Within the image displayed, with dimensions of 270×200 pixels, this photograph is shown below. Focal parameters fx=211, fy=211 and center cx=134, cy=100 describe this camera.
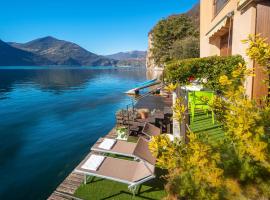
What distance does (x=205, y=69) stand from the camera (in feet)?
36.5

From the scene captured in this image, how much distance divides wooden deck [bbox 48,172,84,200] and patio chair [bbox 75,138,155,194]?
2.07 feet

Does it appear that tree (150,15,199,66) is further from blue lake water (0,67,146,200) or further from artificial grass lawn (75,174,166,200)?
artificial grass lawn (75,174,166,200)

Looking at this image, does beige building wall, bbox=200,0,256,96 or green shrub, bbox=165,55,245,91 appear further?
green shrub, bbox=165,55,245,91

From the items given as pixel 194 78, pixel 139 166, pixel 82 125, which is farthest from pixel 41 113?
pixel 139 166

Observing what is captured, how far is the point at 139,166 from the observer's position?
19.9 feet

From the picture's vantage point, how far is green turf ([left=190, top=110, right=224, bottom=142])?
291 inches

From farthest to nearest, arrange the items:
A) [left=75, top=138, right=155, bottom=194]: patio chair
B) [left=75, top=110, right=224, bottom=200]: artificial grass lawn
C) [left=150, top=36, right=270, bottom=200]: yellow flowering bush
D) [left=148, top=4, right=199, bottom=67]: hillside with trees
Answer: [left=148, top=4, right=199, bottom=67]: hillside with trees → [left=75, top=110, right=224, bottom=200]: artificial grass lawn → [left=75, top=138, right=155, bottom=194]: patio chair → [left=150, top=36, right=270, bottom=200]: yellow flowering bush

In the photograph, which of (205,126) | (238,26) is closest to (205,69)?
(238,26)

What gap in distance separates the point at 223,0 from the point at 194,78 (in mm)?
6580

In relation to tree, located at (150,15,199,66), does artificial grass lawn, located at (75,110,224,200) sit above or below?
below

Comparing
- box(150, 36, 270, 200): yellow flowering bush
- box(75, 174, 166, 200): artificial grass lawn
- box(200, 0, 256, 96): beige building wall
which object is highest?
box(200, 0, 256, 96): beige building wall

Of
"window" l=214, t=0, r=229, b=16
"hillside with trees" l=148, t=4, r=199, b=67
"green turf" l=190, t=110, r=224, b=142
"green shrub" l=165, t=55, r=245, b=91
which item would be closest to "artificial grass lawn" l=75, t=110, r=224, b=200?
"green turf" l=190, t=110, r=224, b=142

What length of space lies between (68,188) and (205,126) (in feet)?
17.8

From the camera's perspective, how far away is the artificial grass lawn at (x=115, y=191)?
225 inches
